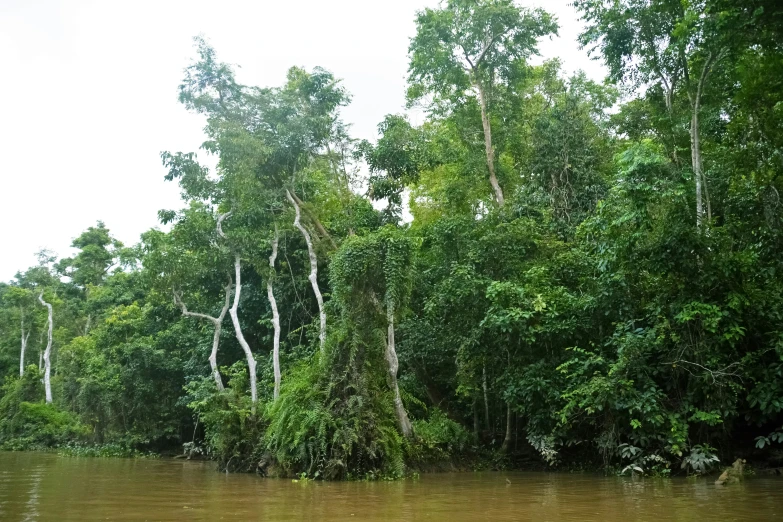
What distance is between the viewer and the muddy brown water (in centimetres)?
704

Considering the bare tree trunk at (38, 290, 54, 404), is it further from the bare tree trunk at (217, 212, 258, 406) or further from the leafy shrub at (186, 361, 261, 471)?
the leafy shrub at (186, 361, 261, 471)

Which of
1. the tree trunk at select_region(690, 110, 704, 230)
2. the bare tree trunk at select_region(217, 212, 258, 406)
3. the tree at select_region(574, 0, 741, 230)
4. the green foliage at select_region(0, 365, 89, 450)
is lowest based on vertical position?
the green foliage at select_region(0, 365, 89, 450)

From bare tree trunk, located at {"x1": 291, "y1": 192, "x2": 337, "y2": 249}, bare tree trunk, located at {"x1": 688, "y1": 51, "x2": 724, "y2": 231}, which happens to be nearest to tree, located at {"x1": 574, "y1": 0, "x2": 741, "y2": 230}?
bare tree trunk, located at {"x1": 688, "y1": 51, "x2": 724, "y2": 231}

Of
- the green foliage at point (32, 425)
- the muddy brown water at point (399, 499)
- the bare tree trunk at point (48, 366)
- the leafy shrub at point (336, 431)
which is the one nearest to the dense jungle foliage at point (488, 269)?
the leafy shrub at point (336, 431)

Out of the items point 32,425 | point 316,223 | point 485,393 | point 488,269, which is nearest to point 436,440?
point 485,393

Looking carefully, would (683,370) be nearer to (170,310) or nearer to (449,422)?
(449,422)

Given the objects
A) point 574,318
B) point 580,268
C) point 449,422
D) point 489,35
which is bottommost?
point 449,422

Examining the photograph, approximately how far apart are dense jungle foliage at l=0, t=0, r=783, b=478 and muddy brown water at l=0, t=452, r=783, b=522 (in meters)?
1.50

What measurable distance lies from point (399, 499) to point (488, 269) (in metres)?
8.23

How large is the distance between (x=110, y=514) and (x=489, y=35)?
700 inches

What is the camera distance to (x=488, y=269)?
632 inches

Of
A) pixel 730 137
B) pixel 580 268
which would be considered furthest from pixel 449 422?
pixel 730 137

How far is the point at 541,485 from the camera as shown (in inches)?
429

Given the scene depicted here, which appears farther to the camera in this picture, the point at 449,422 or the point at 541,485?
the point at 449,422
